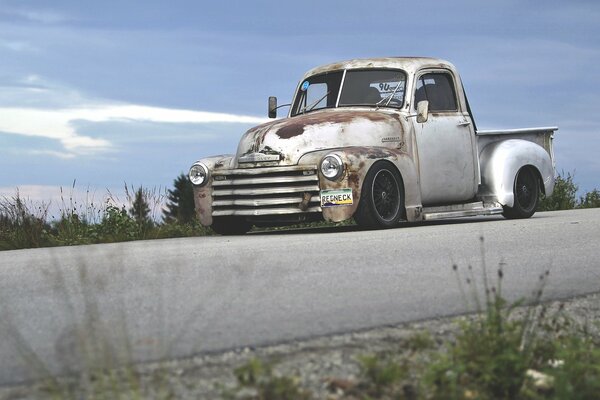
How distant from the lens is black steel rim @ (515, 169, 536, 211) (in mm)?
15789

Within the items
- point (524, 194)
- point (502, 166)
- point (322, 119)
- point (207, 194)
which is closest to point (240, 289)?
point (322, 119)

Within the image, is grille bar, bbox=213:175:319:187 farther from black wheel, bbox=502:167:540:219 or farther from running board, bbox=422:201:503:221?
black wheel, bbox=502:167:540:219

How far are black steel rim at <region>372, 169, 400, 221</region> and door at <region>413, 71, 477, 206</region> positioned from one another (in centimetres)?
98

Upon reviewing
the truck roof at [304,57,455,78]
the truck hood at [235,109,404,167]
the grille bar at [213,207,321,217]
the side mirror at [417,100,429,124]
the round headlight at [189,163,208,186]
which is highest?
the truck roof at [304,57,455,78]

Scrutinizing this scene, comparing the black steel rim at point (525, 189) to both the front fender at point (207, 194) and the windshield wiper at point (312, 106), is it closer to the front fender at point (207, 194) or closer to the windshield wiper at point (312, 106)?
the windshield wiper at point (312, 106)

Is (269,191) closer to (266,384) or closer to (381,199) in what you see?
(381,199)

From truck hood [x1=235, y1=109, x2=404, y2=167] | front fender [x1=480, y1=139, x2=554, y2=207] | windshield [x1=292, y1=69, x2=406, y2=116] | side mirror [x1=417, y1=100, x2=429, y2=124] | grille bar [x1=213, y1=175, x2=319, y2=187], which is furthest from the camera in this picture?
front fender [x1=480, y1=139, x2=554, y2=207]

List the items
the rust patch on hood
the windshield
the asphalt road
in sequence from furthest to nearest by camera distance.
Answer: the windshield, the rust patch on hood, the asphalt road

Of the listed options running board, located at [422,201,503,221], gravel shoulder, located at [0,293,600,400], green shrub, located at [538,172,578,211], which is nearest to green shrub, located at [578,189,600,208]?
green shrub, located at [538,172,578,211]

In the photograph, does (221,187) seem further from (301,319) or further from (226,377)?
(226,377)

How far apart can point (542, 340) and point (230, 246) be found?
552cm

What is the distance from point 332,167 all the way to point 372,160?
559 millimetres

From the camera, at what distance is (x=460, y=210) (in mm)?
14641

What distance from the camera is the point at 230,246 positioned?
10.6 meters
